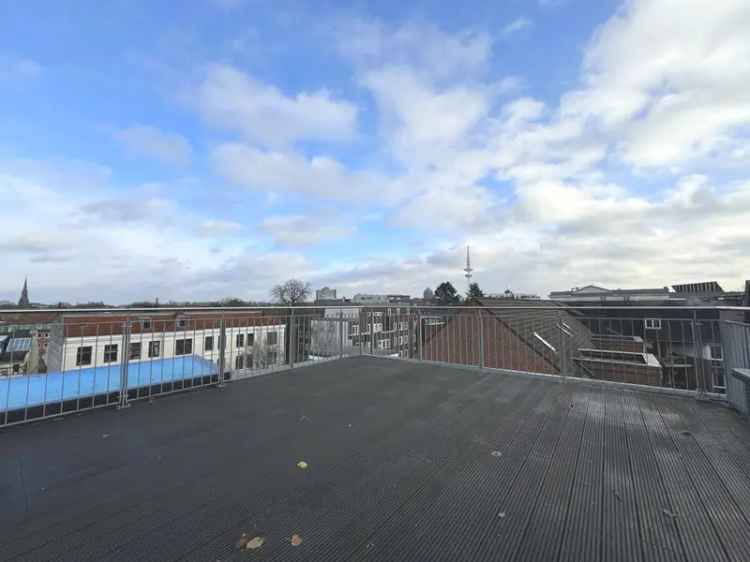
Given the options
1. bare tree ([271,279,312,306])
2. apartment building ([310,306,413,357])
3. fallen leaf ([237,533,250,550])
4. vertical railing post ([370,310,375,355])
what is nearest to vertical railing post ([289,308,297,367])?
apartment building ([310,306,413,357])

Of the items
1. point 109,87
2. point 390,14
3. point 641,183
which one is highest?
point 390,14

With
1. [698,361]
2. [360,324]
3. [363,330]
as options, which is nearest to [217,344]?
[360,324]

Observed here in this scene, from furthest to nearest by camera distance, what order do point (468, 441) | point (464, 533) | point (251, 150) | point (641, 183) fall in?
point (251, 150), point (641, 183), point (468, 441), point (464, 533)

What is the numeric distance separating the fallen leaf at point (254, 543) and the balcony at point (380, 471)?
0.08 feet

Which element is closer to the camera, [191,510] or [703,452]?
[191,510]

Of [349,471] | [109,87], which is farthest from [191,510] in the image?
[109,87]

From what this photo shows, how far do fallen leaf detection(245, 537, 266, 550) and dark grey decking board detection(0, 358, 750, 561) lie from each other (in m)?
0.05

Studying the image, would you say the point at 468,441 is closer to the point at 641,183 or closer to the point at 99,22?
the point at 99,22

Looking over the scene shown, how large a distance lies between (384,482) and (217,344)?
396 cm

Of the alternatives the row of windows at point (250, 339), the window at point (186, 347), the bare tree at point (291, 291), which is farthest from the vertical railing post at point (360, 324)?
the bare tree at point (291, 291)

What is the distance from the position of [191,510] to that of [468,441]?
2.06 metres

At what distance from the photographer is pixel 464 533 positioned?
156 centimetres

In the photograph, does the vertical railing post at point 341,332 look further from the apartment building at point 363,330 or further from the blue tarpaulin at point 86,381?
the blue tarpaulin at point 86,381

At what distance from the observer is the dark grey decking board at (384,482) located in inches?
58.5
